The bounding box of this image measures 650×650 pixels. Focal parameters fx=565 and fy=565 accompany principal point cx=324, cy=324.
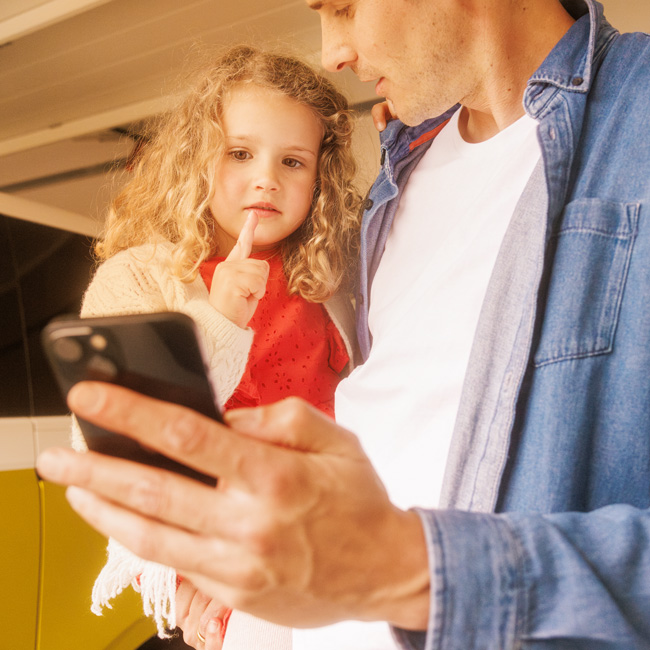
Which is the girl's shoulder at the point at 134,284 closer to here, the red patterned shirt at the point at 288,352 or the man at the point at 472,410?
the red patterned shirt at the point at 288,352

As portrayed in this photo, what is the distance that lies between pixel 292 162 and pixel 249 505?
3.77ft

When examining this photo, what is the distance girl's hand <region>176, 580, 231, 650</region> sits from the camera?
123 centimetres

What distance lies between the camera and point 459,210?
1221 millimetres

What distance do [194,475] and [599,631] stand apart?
1.41ft

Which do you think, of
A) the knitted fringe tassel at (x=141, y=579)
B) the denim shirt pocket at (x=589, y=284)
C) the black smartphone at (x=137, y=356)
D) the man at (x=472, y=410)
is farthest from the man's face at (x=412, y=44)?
the knitted fringe tassel at (x=141, y=579)

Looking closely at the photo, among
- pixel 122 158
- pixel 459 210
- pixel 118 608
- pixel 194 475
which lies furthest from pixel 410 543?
pixel 122 158

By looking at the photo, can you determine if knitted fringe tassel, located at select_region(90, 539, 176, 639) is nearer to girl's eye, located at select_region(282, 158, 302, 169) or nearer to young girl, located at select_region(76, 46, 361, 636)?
young girl, located at select_region(76, 46, 361, 636)

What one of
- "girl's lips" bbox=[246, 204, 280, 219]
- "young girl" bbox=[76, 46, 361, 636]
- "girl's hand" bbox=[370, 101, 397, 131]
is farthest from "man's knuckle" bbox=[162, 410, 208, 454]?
"girl's hand" bbox=[370, 101, 397, 131]

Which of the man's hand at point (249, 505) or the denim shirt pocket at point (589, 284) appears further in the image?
the denim shirt pocket at point (589, 284)

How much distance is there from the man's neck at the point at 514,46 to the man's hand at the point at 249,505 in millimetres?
998

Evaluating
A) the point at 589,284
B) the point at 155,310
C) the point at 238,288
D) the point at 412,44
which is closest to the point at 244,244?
the point at 238,288

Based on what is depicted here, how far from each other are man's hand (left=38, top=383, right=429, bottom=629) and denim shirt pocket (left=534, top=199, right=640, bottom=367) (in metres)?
0.46

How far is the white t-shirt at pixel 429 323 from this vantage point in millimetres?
1003

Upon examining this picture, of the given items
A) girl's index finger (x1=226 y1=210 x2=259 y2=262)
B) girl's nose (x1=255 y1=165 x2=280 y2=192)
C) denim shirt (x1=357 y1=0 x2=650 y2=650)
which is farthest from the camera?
girl's nose (x1=255 y1=165 x2=280 y2=192)
